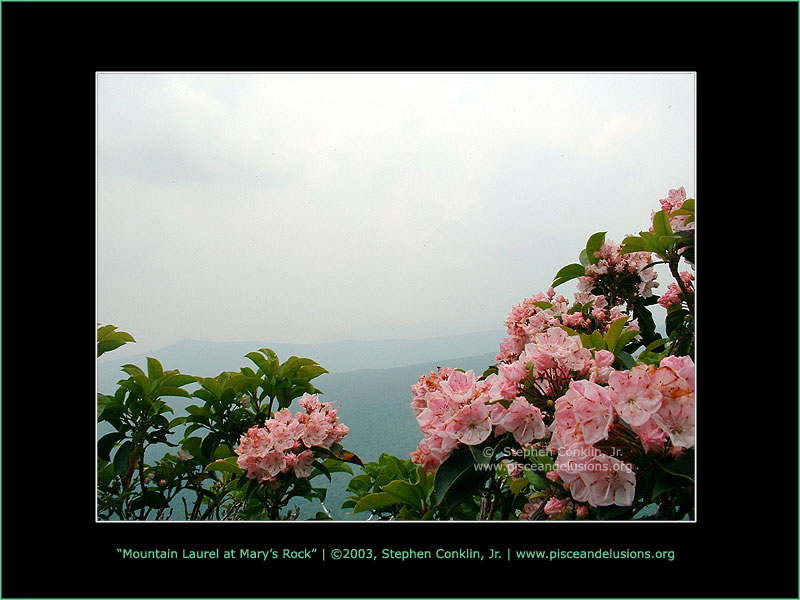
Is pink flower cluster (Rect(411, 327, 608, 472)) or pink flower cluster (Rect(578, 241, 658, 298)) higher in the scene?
pink flower cluster (Rect(578, 241, 658, 298))

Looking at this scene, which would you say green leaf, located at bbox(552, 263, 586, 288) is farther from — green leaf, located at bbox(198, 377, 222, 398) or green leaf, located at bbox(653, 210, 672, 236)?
green leaf, located at bbox(198, 377, 222, 398)

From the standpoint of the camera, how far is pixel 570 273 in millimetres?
Answer: 1591

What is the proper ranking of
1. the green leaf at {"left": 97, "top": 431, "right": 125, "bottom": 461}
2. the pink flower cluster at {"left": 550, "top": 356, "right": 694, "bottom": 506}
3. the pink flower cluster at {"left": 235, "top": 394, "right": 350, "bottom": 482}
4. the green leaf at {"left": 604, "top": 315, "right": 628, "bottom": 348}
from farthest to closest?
A: the green leaf at {"left": 97, "top": 431, "right": 125, "bottom": 461}
the pink flower cluster at {"left": 235, "top": 394, "right": 350, "bottom": 482}
the green leaf at {"left": 604, "top": 315, "right": 628, "bottom": 348}
the pink flower cluster at {"left": 550, "top": 356, "right": 694, "bottom": 506}

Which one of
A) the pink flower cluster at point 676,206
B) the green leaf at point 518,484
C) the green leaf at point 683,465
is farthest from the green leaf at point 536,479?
the pink flower cluster at point 676,206

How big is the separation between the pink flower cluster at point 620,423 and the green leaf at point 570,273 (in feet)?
2.15

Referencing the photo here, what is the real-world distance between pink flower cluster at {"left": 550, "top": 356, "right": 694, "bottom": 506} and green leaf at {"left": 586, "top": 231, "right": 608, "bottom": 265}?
2.20 ft

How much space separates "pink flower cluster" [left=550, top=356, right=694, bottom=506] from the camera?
93cm

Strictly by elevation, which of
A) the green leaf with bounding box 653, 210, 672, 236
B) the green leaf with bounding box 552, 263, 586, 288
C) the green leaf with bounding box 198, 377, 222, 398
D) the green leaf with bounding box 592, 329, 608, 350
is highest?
the green leaf with bounding box 653, 210, 672, 236

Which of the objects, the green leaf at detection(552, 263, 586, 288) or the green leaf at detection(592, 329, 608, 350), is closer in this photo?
the green leaf at detection(592, 329, 608, 350)

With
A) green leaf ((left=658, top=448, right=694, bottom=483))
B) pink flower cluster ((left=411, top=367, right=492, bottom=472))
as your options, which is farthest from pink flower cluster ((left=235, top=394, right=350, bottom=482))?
green leaf ((left=658, top=448, right=694, bottom=483))

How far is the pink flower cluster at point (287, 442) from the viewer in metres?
1.38
